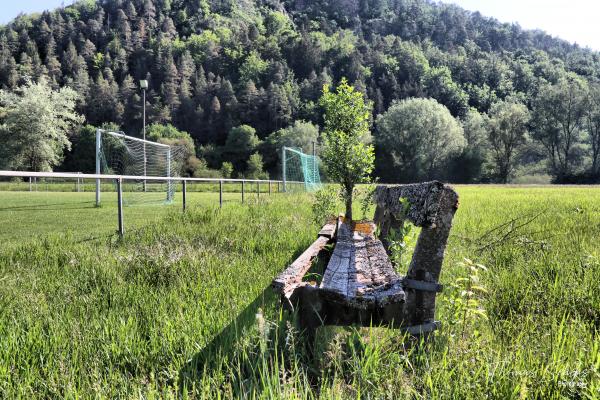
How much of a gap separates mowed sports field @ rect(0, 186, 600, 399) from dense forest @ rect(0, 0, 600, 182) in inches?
2360

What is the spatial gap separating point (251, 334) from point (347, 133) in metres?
5.08

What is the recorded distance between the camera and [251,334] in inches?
71.5

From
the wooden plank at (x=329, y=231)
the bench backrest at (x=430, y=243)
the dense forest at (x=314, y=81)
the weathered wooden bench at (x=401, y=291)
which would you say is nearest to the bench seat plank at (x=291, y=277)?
the weathered wooden bench at (x=401, y=291)

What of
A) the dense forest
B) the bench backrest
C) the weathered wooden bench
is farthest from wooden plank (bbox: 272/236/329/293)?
the dense forest

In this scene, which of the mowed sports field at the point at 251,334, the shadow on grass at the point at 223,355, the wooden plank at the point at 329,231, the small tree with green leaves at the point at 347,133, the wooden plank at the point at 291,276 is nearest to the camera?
the mowed sports field at the point at 251,334

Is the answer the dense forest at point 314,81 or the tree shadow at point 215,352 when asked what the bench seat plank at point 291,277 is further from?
the dense forest at point 314,81

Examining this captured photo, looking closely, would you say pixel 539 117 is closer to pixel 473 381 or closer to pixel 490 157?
pixel 490 157

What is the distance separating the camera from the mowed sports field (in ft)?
4.54

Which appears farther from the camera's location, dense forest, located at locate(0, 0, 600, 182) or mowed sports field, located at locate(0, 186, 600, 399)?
dense forest, located at locate(0, 0, 600, 182)

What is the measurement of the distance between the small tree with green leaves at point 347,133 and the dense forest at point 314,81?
57870 millimetres

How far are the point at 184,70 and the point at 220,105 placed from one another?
1844 centimetres

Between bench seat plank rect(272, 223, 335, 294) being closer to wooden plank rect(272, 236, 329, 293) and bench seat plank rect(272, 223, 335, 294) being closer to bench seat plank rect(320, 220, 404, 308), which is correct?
wooden plank rect(272, 236, 329, 293)

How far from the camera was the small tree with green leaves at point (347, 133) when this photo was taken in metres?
6.29

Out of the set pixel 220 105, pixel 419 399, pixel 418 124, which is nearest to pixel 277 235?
pixel 419 399
